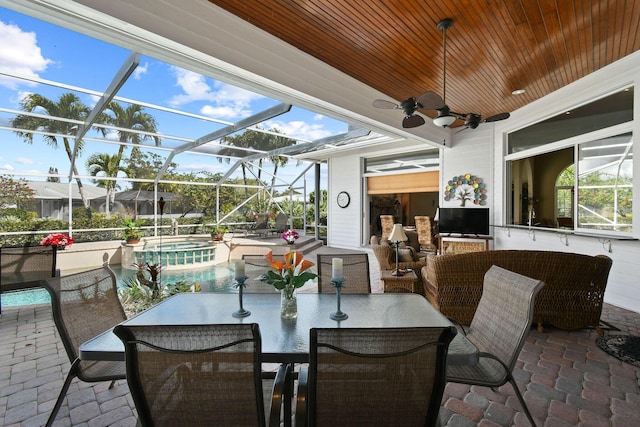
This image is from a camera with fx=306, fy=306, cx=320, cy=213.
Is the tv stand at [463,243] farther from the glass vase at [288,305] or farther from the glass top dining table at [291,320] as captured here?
the glass vase at [288,305]

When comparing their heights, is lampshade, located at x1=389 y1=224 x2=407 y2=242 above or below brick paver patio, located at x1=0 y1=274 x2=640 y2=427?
above

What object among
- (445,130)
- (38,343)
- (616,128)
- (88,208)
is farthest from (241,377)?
(88,208)

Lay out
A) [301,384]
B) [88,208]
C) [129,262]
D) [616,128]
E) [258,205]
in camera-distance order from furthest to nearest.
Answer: [258,205]
[88,208]
[129,262]
[616,128]
[301,384]

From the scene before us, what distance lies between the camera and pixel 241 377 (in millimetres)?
1164

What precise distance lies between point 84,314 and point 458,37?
454cm

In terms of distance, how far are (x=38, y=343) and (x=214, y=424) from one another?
324cm

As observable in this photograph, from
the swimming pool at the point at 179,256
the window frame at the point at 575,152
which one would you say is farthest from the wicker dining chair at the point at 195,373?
the swimming pool at the point at 179,256

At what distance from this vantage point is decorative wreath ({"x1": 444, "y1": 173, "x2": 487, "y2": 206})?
285 inches

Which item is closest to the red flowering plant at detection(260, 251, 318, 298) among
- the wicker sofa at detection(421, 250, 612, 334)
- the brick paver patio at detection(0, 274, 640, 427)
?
the brick paver patio at detection(0, 274, 640, 427)

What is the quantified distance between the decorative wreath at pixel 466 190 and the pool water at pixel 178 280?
18.6 feet

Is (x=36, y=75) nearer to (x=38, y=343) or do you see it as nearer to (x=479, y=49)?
(x=38, y=343)

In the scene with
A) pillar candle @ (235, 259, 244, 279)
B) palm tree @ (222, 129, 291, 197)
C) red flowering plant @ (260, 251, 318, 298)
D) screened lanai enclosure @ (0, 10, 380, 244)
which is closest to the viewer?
red flowering plant @ (260, 251, 318, 298)

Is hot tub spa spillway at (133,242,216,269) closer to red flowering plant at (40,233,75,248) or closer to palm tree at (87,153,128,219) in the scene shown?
palm tree at (87,153,128,219)

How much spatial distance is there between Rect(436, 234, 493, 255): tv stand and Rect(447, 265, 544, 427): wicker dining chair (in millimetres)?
5096
